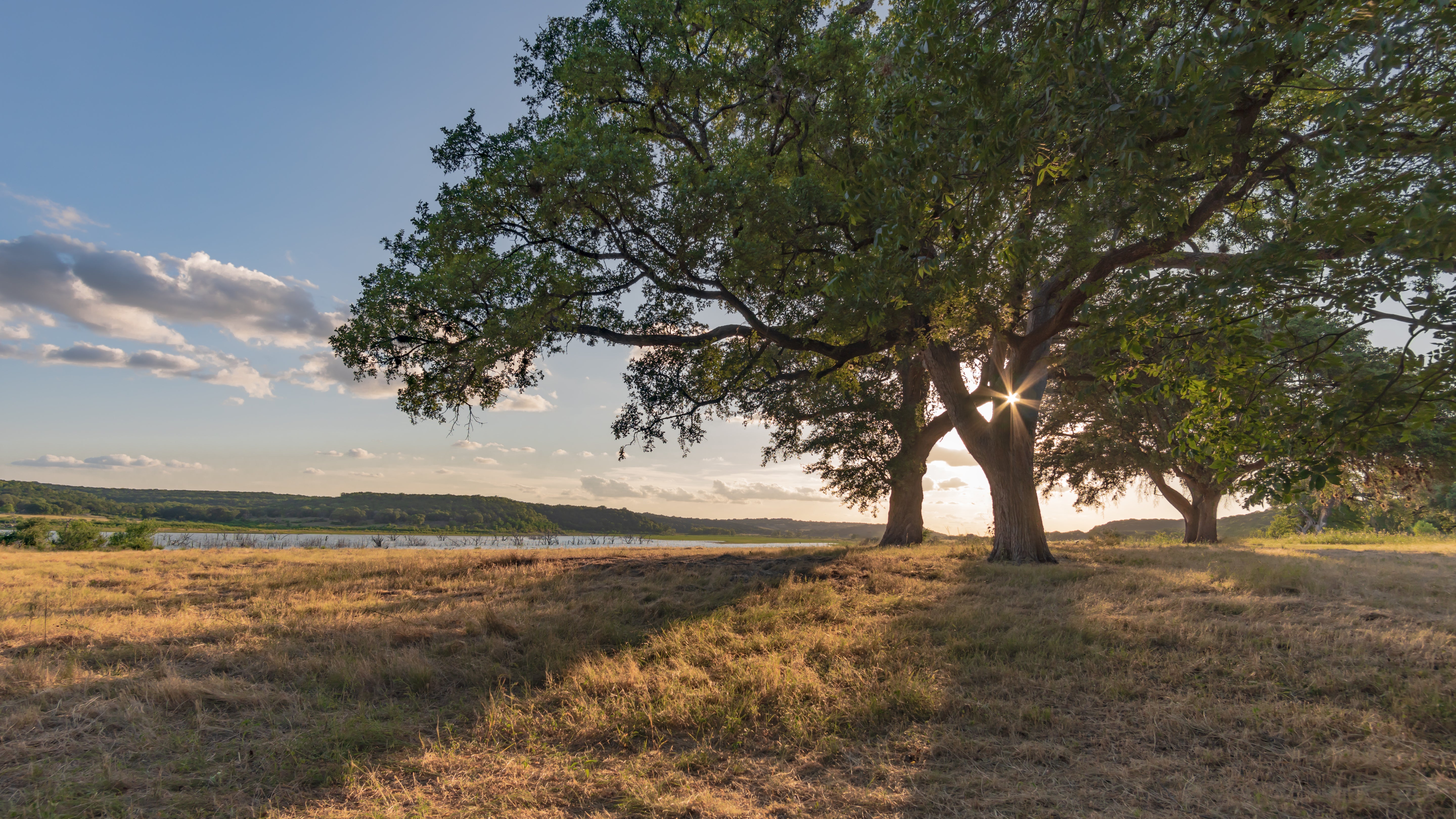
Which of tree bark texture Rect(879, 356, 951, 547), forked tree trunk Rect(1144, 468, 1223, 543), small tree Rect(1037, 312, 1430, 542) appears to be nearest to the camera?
small tree Rect(1037, 312, 1430, 542)

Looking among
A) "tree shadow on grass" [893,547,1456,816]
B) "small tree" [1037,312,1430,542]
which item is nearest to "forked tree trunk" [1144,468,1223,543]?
"small tree" [1037,312,1430,542]

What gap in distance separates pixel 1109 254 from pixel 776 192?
6680 millimetres

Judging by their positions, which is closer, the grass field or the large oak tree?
the grass field

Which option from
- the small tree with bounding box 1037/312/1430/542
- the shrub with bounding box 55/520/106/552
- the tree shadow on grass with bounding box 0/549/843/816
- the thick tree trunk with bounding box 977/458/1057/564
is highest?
the small tree with bounding box 1037/312/1430/542

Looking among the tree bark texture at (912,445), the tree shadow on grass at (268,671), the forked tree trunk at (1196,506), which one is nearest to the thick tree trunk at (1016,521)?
the tree bark texture at (912,445)

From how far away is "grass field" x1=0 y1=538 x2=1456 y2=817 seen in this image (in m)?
4.29

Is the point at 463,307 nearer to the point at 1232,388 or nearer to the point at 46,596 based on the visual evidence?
the point at 46,596

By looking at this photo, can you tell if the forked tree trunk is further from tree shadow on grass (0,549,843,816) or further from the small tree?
tree shadow on grass (0,549,843,816)

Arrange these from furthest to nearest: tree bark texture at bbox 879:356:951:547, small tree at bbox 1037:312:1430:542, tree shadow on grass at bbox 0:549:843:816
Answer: tree bark texture at bbox 879:356:951:547
small tree at bbox 1037:312:1430:542
tree shadow on grass at bbox 0:549:843:816

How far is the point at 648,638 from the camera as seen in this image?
8.40 meters

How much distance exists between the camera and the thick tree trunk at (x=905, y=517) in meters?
22.5

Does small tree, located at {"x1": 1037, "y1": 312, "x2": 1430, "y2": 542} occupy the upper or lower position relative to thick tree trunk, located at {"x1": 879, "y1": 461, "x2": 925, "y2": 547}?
upper

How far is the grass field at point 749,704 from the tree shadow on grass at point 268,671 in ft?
0.13

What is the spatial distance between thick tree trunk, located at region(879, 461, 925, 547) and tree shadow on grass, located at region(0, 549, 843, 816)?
10.1 meters
